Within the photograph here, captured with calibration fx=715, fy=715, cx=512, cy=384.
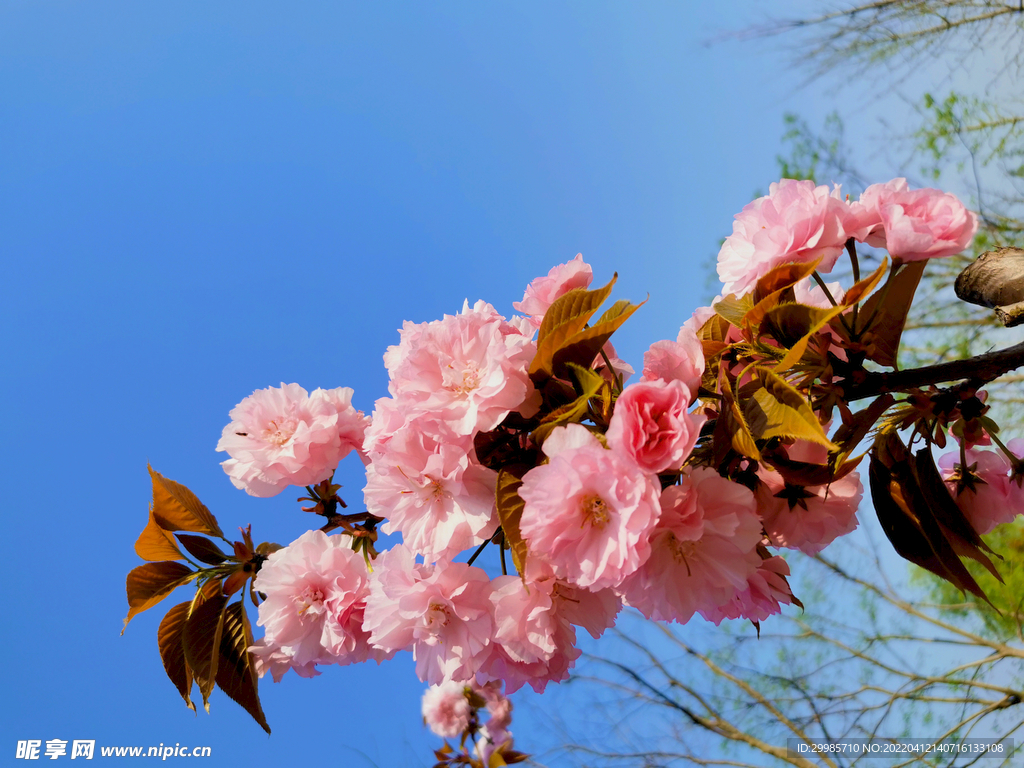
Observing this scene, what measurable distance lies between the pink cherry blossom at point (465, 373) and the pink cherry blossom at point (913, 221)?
32cm

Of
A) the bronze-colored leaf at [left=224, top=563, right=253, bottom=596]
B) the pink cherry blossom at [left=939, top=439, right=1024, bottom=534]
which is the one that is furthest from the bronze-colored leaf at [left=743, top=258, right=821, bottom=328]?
the bronze-colored leaf at [left=224, top=563, right=253, bottom=596]

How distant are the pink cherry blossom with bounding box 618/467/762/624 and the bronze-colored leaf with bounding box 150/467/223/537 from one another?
50 cm

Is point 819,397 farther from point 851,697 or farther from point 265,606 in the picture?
point 851,697

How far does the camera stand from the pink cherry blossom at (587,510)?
0.47m

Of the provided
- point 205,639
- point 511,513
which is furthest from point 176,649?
point 511,513

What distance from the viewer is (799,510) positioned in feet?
2.06

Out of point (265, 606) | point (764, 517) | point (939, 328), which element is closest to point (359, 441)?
point (265, 606)

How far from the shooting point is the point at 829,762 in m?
2.58

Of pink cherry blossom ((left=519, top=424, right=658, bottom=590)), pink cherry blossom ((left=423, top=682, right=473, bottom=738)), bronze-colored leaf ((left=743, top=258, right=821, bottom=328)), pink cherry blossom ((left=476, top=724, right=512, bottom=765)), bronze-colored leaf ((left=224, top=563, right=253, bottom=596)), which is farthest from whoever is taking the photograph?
pink cherry blossom ((left=423, top=682, right=473, bottom=738))

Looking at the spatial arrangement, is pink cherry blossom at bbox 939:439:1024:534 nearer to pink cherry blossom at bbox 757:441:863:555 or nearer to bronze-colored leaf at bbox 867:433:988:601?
bronze-colored leaf at bbox 867:433:988:601

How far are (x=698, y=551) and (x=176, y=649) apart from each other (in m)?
0.58

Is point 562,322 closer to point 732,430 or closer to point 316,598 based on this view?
point 732,430

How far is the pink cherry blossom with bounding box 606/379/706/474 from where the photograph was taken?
1.57 ft

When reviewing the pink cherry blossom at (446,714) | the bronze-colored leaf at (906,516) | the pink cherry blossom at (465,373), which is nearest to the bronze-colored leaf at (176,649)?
the pink cherry blossom at (465,373)
